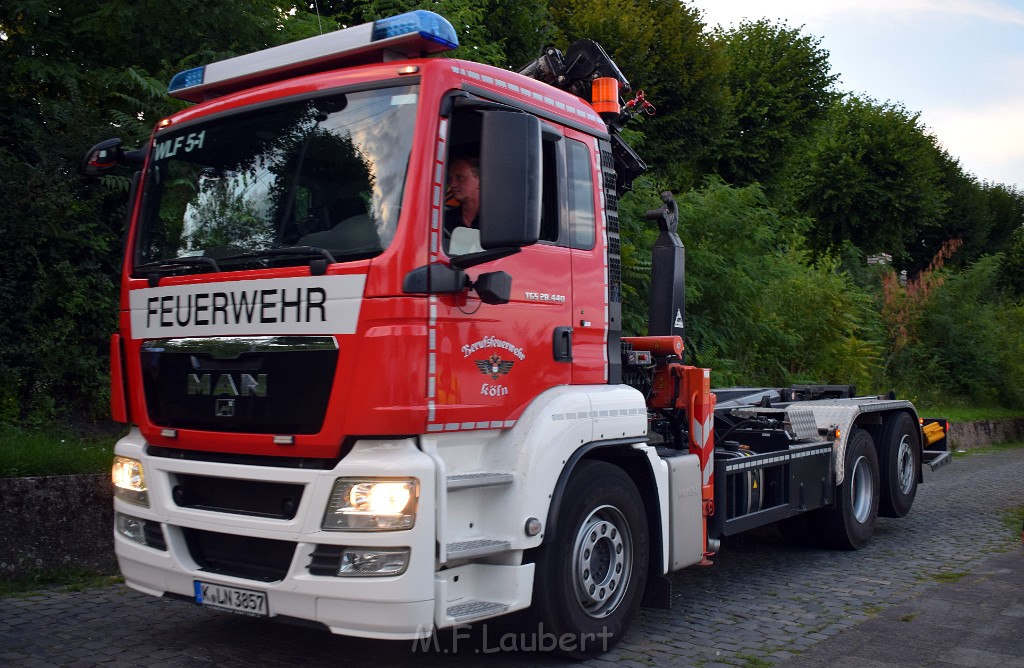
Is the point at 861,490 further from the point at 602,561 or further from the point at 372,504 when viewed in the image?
the point at 372,504

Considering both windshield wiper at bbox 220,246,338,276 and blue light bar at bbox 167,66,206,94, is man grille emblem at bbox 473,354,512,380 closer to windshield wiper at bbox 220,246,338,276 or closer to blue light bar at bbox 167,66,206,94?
windshield wiper at bbox 220,246,338,276

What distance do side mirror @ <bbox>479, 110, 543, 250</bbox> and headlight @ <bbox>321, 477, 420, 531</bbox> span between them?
1.10 meters

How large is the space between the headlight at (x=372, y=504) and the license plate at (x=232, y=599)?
1.66 ft

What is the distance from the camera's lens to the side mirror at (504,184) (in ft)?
14.2

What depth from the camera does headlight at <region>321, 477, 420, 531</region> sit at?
4.23m

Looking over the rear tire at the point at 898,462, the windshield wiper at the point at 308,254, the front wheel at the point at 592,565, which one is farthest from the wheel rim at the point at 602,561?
the rear tire at the point at 898,462

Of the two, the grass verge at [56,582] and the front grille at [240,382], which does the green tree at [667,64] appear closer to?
the grass verge at [56,582]

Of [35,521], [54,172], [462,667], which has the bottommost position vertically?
[462,667]

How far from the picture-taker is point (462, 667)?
501 cm

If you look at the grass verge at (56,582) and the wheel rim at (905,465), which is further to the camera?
the wheel rim at (905,465)

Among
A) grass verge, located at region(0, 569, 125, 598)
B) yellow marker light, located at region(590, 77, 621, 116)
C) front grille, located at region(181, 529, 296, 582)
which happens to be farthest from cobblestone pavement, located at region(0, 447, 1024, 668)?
yellow marker light, located at region(590, 77, 621, 116)

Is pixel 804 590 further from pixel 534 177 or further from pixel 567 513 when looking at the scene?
pixel 534 177

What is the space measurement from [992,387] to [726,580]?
19.3 m


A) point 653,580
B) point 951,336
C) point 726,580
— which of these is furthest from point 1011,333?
point 653,580
